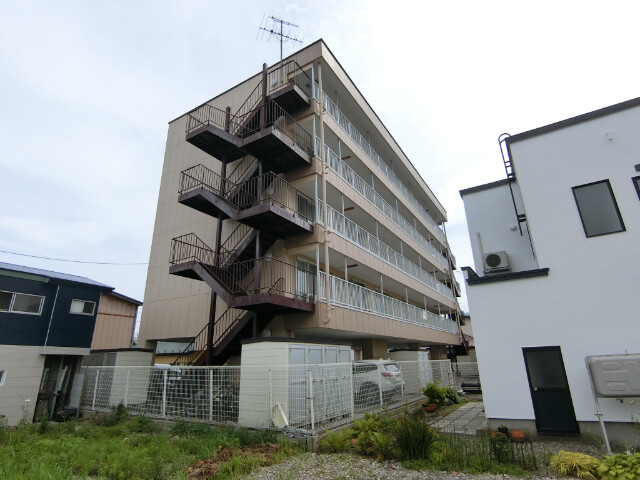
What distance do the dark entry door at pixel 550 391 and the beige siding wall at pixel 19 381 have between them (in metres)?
14.6

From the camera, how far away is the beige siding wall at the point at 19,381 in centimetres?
1167

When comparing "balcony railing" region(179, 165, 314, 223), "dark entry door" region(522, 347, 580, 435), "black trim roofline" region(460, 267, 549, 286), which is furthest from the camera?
"balcony railing" region(179, 165, 314, 223)

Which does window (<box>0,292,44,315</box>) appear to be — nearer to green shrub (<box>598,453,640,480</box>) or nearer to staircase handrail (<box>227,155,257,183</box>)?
staircase handrail (<box>227,155,257,183</box>)

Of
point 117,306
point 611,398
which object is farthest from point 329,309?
point 117,306

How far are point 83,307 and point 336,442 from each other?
12626mm

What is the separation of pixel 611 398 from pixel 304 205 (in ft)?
36.1

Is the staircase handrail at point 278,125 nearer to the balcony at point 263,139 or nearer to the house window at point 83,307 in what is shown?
the balcony at point 263,139

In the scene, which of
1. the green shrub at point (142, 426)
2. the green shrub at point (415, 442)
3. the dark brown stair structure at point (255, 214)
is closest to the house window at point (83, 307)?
the dark brown stair structure at point (255, 214)

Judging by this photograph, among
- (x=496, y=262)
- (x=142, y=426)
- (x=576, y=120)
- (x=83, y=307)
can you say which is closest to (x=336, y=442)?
(x=142, y=426)

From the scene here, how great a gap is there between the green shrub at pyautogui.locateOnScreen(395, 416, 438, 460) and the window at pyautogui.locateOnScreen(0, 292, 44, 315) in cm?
1374

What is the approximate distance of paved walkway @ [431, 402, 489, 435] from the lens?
8.08 meters

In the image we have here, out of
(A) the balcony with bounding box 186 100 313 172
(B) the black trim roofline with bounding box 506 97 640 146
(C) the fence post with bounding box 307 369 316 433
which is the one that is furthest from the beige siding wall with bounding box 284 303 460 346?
(B) the black trim roofline with bounding box 506 97 640 146

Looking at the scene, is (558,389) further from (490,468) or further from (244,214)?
(244,214)

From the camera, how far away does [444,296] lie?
28031 mm
